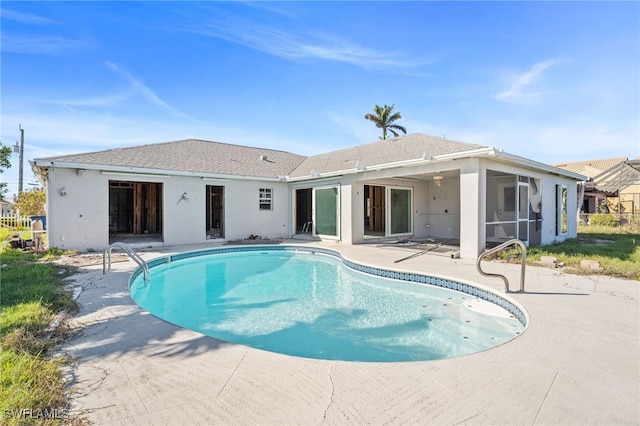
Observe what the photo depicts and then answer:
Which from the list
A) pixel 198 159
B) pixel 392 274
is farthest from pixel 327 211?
pixel 392 274

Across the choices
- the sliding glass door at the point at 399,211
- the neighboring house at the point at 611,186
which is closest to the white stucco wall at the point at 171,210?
the sliding glass door at the point at 399,211

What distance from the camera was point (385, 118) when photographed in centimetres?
3209

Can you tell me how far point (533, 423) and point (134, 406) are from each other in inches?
115

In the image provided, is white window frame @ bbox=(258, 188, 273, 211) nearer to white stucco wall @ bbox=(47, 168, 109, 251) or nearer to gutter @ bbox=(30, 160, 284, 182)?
gutter @ bbox=(30, 160, 284, 182)

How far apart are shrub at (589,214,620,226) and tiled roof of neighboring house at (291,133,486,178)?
1439 cm

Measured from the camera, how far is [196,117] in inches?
635

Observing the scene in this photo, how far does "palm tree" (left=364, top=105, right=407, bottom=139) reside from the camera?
31938 millimetres

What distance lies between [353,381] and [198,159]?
45.7 ft

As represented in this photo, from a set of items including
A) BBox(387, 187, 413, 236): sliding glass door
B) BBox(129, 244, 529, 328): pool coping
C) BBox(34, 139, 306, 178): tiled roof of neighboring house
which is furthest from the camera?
BBox(387, 187, 413, 236): sliding glass door

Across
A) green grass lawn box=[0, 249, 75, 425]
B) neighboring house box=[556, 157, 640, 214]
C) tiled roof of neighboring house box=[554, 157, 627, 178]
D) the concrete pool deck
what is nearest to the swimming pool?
the concrete pool deck

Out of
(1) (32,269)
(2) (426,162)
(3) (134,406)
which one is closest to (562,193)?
(2) (426,162)

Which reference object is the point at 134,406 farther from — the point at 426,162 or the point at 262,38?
the point at 262,38

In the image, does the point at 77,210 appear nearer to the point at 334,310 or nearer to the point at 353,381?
the point at 334,310

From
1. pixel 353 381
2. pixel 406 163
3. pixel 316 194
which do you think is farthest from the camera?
pixel 316 194
